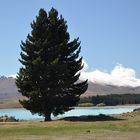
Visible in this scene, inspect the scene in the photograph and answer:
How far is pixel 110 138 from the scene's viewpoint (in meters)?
33.1

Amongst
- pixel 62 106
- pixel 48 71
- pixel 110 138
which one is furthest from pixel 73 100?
pixel 110 138

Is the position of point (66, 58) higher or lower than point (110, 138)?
higher

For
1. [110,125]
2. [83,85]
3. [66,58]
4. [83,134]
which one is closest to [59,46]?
[66,58]

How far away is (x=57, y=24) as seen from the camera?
193 ft

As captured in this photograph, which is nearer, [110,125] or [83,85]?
[110,125]

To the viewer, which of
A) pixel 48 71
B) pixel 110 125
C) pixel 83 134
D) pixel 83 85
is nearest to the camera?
pixel 83 134

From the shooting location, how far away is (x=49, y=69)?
55.2 m

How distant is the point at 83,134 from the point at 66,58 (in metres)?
22.8

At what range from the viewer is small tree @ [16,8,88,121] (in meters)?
55.9

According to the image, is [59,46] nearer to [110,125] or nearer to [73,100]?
[73,100]

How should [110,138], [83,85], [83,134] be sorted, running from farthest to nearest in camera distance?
[83,85]
[83,134]
[110,138]

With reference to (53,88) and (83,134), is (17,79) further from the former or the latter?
(83,134)

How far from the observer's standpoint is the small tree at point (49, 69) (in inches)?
2201

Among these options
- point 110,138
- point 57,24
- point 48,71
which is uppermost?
point 57,24
